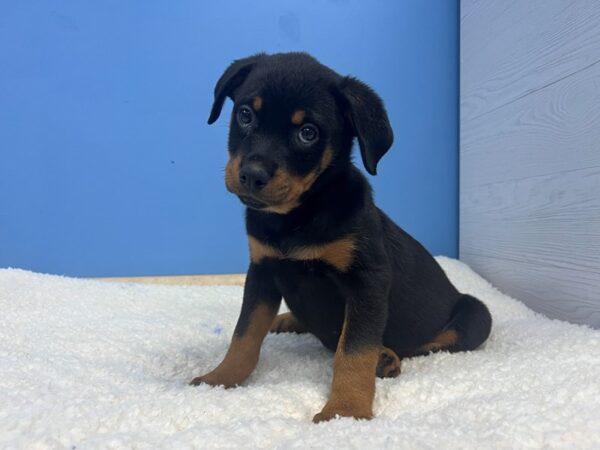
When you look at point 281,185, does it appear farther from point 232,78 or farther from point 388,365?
point 388,365

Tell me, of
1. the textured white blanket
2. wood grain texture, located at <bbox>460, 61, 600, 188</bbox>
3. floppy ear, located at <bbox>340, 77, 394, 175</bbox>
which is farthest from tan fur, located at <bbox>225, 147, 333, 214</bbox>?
wood grain texture, located at <bbox>460, 61, 600, 188</bbox>

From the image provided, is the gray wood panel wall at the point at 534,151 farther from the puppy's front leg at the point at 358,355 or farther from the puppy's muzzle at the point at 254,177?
the puppy's muzzle at the point at 254,177

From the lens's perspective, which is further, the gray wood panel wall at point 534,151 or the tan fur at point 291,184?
the gray wood panel wall at point 534,151

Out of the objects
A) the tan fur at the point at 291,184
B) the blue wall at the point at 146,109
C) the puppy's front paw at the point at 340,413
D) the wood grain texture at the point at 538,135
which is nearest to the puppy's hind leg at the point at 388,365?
the puppy's front paw at the point at 340,413

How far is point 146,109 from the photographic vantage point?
135 inches

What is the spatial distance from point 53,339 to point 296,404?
3.48ft

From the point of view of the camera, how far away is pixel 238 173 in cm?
143

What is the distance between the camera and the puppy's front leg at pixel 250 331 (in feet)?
5.34

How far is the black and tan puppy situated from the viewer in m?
1.46

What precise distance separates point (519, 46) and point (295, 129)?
1.91 m

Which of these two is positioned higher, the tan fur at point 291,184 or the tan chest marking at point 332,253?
the tan fur at point 291,184

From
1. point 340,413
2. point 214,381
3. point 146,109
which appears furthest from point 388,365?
point 146,109

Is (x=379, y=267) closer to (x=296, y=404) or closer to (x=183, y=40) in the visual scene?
(x=296, y=404)

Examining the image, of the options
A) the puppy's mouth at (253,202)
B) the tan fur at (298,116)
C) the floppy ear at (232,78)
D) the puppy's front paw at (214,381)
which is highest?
the floppy ear at (232,78)
